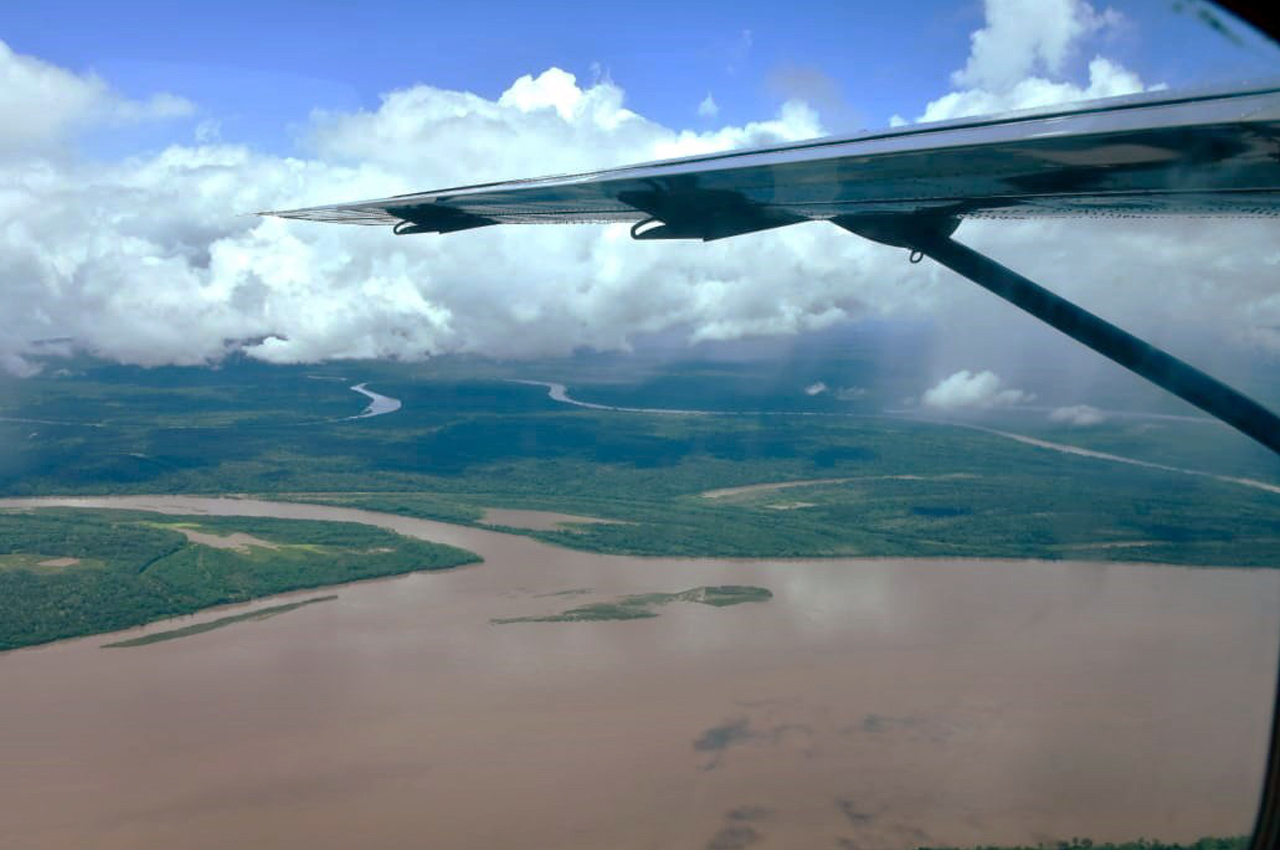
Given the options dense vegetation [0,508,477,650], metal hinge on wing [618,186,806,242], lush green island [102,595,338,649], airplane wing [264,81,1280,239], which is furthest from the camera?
dense vegetation [0,508,477,650]

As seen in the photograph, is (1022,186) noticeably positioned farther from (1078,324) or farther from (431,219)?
(431,219)

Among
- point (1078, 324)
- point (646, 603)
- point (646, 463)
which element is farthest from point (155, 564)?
point (1078, 324)

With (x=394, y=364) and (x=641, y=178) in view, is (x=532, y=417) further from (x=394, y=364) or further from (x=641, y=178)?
(x=641, y=178)

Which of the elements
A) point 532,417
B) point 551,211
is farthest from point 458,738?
point 532,417

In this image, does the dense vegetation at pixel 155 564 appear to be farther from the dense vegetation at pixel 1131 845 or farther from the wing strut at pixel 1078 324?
the wing strut at pixel 1078 324

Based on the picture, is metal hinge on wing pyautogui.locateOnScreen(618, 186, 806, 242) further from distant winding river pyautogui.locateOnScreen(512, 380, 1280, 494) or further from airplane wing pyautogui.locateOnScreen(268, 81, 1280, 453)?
distant winding river pyautogui.locateOnScreen(512, 380, 1280, 494)

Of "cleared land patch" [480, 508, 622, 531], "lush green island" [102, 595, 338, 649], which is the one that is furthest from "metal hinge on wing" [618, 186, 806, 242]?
"cleared land patch" [480, 508, 622, 531]
